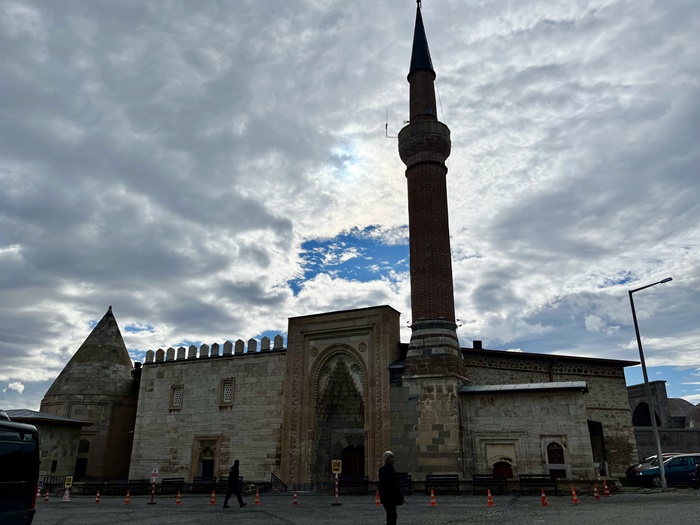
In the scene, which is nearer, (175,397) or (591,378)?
(591,378)

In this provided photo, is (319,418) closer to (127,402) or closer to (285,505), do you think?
(285,505)

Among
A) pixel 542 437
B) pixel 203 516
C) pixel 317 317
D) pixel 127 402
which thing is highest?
pixel 317 317

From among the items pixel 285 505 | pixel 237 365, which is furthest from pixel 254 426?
pixel 285 505

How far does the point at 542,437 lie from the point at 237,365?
1360cm

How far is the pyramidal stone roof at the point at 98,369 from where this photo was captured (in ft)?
97.0

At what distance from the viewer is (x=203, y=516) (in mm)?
12961

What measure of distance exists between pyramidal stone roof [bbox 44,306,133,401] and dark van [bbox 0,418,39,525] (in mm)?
22819

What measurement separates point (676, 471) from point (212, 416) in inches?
729

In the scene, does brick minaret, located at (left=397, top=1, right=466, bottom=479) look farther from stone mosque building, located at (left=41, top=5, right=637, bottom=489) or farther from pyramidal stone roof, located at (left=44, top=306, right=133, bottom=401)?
pyramidal stone roof, located at (left=44, top=306, right=133, bottom=401)

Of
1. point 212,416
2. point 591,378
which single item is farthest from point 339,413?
point 591,378

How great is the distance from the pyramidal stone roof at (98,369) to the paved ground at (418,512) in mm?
13257

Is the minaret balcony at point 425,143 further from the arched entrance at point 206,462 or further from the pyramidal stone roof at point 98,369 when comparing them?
the pyramidal stone roof at point 98,369

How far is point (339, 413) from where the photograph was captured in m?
23.3

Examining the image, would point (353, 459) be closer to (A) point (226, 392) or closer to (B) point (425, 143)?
(A) point (226, 392)
